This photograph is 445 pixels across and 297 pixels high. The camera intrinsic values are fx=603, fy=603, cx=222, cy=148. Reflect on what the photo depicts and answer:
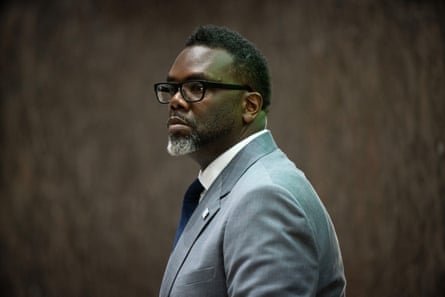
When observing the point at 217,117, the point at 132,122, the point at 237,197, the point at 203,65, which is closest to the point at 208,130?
the point at 217,117

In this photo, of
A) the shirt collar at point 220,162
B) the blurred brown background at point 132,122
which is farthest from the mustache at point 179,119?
the blurred brown background at point 132,122

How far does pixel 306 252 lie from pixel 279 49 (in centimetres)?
273

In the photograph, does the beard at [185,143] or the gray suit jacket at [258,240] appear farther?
the beard at [185,143]

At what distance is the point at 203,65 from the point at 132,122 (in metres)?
2.58

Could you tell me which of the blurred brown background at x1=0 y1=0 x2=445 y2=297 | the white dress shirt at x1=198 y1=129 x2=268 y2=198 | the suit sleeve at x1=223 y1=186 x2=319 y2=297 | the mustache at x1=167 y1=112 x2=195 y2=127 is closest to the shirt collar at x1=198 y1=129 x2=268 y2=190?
the white dress shirt at x1=198 y1=129 x2=268 y2=198

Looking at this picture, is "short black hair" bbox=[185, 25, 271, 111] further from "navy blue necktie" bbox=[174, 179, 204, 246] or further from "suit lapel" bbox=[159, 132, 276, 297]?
"navy blue necktie" bbox=[174, 179, 204, 246]

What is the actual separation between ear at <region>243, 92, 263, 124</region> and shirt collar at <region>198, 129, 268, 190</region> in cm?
5

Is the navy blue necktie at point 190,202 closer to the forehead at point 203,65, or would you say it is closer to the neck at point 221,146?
the neck at point 221,146

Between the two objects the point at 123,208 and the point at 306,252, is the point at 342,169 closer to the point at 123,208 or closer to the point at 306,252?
the point at 123,208

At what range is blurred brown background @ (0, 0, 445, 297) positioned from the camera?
343 cm

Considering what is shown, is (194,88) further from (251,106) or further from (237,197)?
(237,197)

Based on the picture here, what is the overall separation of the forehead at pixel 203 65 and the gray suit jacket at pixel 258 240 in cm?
21

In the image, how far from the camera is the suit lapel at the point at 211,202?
137cm

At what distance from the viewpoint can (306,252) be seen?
1.18m
